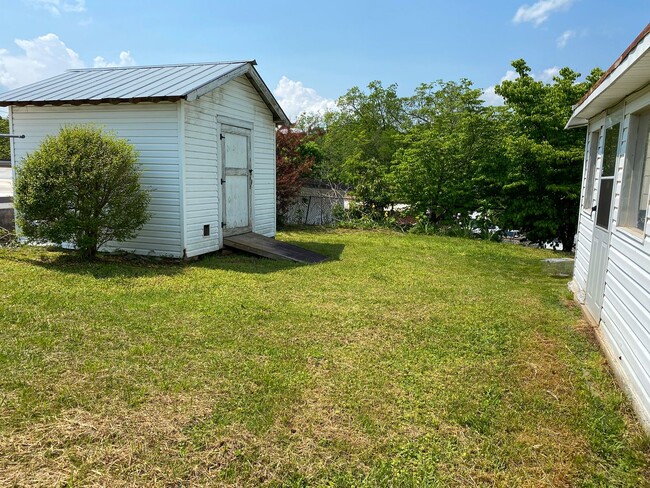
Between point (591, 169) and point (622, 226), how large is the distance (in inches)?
105

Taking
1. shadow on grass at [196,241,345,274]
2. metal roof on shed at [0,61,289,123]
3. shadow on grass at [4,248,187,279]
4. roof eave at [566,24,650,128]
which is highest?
metal roof on shed at [0,61,289,123]

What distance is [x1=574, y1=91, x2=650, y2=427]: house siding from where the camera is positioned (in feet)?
10.8

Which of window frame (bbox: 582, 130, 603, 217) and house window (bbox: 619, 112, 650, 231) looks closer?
house window (bbox: 619, 112, 650, 231)

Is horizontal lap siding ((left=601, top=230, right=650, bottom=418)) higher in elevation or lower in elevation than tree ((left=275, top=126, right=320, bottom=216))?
lower


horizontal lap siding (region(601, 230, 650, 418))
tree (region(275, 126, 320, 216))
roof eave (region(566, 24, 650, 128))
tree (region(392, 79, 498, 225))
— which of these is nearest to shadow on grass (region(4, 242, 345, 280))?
horizontal lap siding (region(601, 230, 650, 418))

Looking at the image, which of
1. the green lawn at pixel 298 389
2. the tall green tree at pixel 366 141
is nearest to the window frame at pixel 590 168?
the green lawn at pixel 298 389

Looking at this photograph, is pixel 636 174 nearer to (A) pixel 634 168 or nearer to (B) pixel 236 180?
(A) pixel 634 168

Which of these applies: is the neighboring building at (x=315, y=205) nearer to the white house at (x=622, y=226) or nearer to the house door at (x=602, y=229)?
the white house at (x=622, y=226)

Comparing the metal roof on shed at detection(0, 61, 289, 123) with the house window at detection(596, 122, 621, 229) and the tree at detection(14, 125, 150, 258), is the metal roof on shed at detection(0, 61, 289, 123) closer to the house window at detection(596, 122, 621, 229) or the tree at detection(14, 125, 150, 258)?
the tree at detection(14, 125, 150, 258)

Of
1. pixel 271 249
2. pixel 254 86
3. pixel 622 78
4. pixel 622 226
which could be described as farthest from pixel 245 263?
pixel 622 78

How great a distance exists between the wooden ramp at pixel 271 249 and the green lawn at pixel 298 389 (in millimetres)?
2097

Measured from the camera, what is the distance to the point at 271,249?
8641mm

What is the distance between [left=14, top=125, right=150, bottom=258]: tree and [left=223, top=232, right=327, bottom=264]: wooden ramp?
6.33 ft

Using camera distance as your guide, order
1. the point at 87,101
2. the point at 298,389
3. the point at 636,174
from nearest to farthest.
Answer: the point at 298,389 → the point at 636,174 → the point at 87,101
